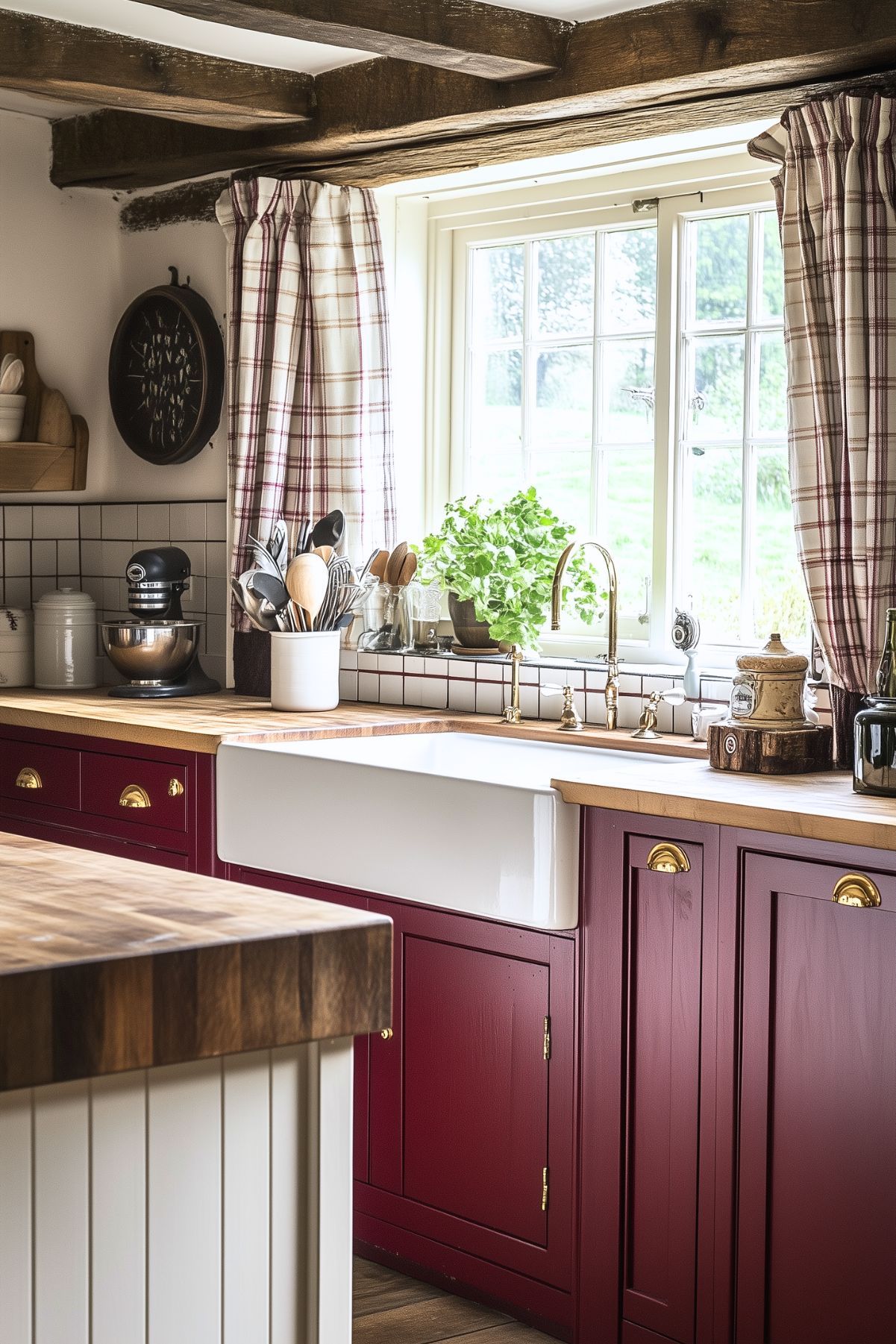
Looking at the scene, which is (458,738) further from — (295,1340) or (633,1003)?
(295,1340)

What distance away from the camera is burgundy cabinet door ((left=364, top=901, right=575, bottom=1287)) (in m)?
2.71

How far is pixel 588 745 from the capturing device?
3.23m

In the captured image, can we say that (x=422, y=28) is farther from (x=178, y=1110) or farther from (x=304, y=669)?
(x=178, y=1110)

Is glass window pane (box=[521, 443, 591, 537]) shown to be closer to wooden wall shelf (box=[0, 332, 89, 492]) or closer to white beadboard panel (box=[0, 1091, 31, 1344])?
wooden wall shelf (box=[0, 332, 89, 492])

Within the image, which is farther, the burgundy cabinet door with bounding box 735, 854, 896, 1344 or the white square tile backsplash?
the white square tile backsplash

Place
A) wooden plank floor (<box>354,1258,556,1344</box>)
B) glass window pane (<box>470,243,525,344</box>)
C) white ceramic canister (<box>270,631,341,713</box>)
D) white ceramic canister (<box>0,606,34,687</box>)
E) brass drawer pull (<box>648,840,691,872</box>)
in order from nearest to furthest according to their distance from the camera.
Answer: brass drawer pull (<box>648,840,691,872</box>)
wooden plank floor (<box>354,1258,556,1344</box>)
white ceramic canister (<box>270,631,341,713</box>)
glass window pane (<box>470,243,525,344</box>)
white ceramic canister (<box>0,606,34,687</box>)

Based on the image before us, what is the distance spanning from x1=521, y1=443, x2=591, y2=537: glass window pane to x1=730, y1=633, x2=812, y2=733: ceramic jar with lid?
1052 mm

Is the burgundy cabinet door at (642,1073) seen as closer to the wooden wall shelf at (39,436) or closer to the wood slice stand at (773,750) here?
the wood slice stand at (773,750)

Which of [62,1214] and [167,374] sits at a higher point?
[167,374]

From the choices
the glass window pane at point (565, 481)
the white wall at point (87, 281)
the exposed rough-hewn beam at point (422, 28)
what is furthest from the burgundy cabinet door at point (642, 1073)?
the white wall at point (87, 281)

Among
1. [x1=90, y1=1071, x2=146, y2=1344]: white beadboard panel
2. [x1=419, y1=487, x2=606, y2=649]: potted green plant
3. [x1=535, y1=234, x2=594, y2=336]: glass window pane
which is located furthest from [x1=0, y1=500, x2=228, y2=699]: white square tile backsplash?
[x1=90, y1=1071, x2=146, y2=1344]: white beadboard panel

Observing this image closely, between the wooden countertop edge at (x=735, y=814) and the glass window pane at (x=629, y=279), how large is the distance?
4.54ft

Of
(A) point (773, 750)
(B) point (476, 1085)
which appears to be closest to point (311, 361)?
(A) point (773, 750)

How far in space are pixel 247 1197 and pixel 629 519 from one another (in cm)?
266
